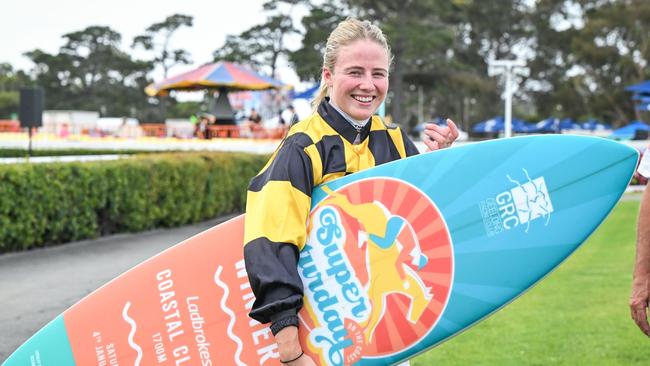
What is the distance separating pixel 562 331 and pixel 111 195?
7246mm

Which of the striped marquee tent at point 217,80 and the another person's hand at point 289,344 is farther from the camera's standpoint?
the striped marquee tent at point 217,80

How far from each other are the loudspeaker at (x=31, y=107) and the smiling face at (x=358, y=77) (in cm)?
1445

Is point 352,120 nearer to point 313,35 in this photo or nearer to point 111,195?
point 111,195

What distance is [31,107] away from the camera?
16391 millimetres

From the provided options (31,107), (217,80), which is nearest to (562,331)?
(31,107)

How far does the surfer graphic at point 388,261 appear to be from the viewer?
9.64 feet

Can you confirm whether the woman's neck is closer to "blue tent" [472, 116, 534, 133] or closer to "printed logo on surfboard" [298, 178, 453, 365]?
"printed logo on surfboard" [298, 178, 453, 365]

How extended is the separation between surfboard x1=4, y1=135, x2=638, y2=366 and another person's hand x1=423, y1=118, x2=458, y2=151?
6.7 inches

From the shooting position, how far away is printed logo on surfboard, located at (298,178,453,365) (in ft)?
9.52

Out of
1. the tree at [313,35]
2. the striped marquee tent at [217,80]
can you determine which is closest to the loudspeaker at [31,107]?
the striped marquee tent at [217,80]

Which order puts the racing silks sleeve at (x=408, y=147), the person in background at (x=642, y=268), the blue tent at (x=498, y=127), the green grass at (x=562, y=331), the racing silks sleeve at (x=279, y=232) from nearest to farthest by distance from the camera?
1. the racing silks sleeve at (x=279, y=232)
2. the person in background at (x=642, y=268)
3. the racing silks sleeve at (x=408, y=147)
4. the green grass at (x=562, y=331)
5. the blue tent at (x=498, y=127)

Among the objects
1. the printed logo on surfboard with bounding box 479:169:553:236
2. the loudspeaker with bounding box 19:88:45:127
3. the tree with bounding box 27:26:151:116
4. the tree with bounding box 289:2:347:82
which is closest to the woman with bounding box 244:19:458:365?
the printed logo on surfboard with bounding box 479:169:553:236

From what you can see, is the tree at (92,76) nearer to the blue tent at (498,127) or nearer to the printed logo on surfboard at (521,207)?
the blue tent at (498,127)

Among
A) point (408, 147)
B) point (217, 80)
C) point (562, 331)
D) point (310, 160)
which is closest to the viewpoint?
point (310, 160)
